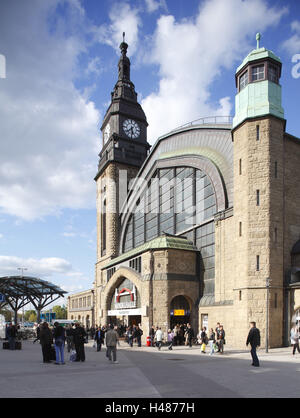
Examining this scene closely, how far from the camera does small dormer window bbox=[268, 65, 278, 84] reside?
29.0m

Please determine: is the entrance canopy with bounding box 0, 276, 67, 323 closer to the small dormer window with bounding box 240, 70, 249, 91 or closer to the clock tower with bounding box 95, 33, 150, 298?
the clock tower with bounding box 95, 33, 150, 298

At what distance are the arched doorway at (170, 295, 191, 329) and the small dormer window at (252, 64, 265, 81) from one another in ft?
64.0

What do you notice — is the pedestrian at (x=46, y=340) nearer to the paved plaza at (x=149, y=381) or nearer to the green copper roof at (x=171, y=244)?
the paved plaza at (x=149, y=381)

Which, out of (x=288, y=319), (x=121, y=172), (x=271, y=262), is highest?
(x=121, y=172)

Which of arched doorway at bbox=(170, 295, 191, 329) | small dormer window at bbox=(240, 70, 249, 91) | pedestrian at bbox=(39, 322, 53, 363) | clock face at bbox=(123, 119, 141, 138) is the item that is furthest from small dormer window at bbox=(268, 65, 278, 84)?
clock face at bbox=(123, 119, 141, 138)

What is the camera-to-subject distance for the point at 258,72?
1152 inches

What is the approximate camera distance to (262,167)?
2739 cm

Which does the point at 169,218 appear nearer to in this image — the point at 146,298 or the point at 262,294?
the point at 146,298

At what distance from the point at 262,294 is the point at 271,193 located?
6825 mm

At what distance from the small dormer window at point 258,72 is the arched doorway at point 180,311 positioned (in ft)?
64.0

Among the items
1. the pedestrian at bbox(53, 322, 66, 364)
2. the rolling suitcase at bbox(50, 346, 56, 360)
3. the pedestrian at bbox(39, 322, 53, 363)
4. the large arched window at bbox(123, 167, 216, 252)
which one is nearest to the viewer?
the pedestrian at bbox(53, 322, 66, 364)

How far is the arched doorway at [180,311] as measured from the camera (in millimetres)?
34969

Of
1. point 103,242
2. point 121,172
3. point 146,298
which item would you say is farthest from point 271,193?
point 103,242

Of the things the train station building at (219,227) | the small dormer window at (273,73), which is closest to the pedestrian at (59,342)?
the train station building at (219,227)
